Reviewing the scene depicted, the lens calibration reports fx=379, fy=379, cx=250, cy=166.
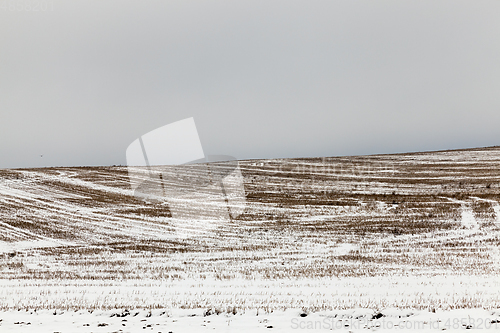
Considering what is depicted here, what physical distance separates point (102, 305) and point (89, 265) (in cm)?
806

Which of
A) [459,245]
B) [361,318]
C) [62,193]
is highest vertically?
[62,193]

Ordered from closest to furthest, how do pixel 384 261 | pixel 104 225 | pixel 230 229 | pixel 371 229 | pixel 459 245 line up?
pixel 384 261
pixel 459 245
pixel 371 229
pixel 230 229
pixel 104 225

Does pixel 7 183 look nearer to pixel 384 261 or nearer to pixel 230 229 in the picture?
pixel 230 229

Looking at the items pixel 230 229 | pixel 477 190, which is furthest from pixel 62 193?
pixel 477 190

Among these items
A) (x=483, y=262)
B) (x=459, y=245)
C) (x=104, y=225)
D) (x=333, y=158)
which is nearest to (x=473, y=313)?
(x=483, y=262)

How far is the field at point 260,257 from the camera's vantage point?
10281 millimetres

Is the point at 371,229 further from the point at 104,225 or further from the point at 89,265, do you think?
the point at 104,225

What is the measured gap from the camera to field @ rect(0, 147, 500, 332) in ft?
33.7

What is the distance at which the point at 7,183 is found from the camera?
4497 centimetres

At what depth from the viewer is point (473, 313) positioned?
9.32 metres

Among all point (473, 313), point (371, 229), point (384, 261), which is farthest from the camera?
point (371, 229)

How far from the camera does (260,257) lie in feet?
63.7

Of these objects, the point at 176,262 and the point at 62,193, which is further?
the point at 62,193

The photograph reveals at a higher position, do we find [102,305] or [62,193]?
[62,193]
